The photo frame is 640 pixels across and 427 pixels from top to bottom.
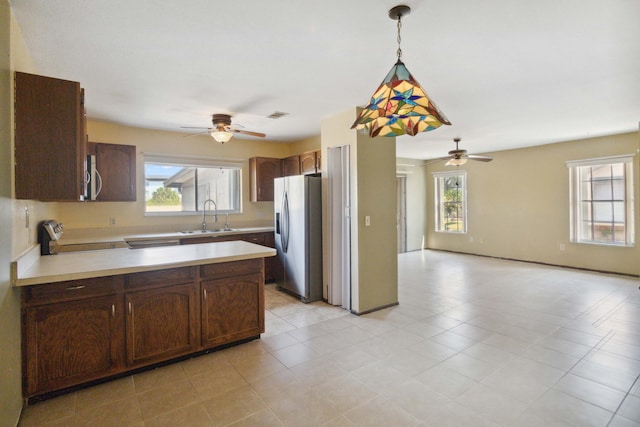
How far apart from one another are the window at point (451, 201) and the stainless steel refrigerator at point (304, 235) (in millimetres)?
5074

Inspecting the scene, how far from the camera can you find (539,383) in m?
2.38

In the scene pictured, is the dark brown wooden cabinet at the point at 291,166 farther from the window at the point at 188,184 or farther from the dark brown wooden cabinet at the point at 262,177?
the window at the point at 188,184

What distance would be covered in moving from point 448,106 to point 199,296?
11.4 ft

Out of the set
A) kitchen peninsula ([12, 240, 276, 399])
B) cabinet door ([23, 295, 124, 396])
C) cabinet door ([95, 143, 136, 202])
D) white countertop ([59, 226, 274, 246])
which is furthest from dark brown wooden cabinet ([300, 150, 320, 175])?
cabinet door ([23, 295, 124, 396])

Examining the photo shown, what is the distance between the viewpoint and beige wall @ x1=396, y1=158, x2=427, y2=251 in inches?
332

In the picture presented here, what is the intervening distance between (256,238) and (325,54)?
3305 millimetres

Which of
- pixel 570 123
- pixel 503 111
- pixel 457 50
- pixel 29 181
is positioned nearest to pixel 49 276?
pixel 29 181

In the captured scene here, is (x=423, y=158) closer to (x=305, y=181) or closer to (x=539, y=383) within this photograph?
(x=305, y=181)

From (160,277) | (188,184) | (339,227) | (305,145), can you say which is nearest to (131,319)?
(160,277)

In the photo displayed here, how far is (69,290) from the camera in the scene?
7.38 feet

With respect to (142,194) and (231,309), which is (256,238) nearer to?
(142,194)

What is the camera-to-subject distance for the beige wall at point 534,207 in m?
5.74

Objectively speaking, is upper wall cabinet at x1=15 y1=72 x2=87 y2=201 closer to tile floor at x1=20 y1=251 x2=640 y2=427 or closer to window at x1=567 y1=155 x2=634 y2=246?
tile floor at x1=20 y1=251 x2=640 y2=427

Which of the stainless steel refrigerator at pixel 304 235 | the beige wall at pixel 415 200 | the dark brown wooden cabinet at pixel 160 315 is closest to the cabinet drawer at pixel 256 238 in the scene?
the stainless steel refrigerator at pixel 304 235
